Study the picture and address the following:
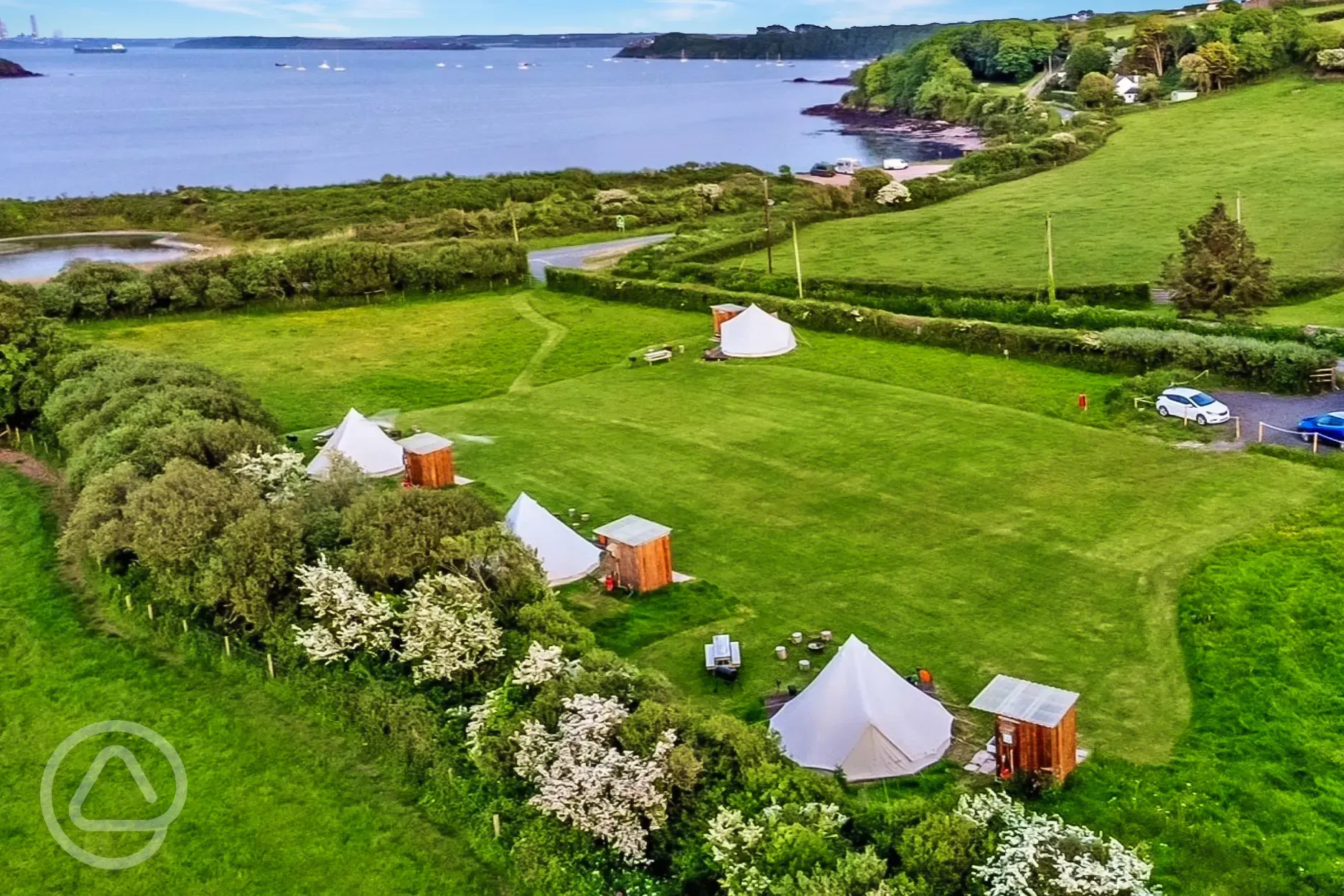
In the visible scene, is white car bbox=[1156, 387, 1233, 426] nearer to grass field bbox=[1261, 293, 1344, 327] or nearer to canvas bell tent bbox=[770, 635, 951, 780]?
grass field bbox=[1261, 293, 1344, 327]

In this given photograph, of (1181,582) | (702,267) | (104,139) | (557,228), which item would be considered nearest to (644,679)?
(1181,582)

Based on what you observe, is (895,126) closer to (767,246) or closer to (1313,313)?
(767,246)

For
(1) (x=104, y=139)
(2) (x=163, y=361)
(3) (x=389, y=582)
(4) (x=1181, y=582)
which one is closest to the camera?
(3) (x=389, y=582)

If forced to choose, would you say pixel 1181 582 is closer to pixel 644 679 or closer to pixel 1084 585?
pixel 1084 585

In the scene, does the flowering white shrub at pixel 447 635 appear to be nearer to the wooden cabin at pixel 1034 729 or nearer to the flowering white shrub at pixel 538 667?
the flowering white shrub at pixel 538 667

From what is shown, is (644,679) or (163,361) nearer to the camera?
(644,679)

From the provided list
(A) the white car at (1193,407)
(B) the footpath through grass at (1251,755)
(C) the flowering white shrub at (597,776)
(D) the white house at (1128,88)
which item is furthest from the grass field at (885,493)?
(D) the white house at (1128,88)
